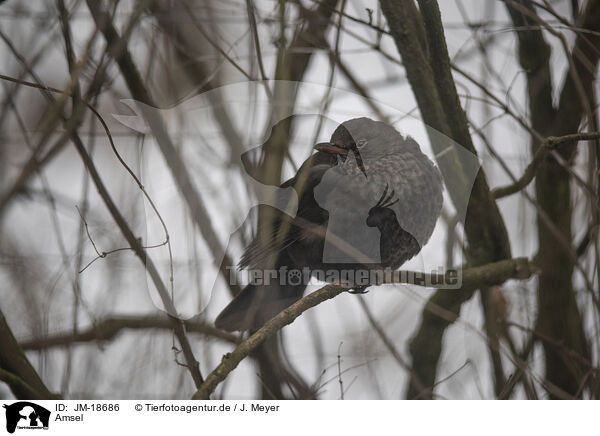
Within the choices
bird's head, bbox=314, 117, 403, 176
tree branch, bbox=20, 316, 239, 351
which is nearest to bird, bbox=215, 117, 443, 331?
bird's head, bbox=314, 117, 403, 176

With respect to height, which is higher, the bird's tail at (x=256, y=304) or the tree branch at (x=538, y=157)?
the tree branch at (x=538, y=157)

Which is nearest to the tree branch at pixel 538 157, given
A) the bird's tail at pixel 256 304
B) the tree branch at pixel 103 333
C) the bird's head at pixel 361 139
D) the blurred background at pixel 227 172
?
the blurred background at pixel 227 172

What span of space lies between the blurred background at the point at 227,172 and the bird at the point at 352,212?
3 cm

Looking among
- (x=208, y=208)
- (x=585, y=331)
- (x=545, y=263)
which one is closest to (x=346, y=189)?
(x=208, y=208)

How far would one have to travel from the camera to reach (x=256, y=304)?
1.15 meters

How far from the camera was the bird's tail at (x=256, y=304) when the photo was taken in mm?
1137

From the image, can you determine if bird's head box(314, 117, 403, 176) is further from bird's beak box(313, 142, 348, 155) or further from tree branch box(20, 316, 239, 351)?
tree branch box(20, 316, 239, 351)

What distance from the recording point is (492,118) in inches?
45.9


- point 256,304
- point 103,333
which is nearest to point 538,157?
point 256,304

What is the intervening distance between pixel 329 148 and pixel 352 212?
130 mm

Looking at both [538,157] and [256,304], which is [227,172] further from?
[538,157]

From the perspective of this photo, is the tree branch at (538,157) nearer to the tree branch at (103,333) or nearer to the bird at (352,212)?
the bird at (352,212)

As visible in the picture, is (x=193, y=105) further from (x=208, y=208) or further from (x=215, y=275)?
(x=215, y=275)

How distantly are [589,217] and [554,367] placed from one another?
1.20 ft
